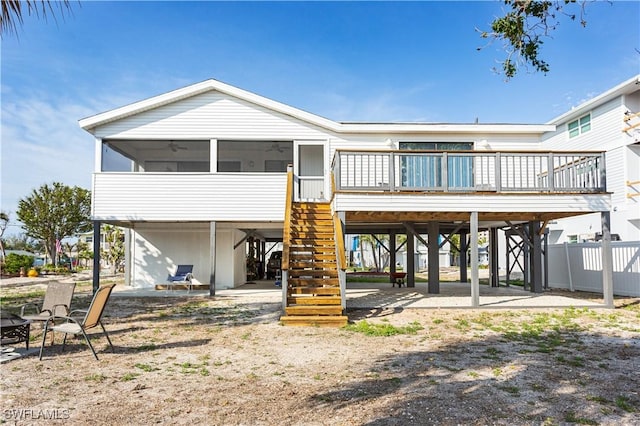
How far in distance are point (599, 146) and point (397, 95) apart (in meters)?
9.02

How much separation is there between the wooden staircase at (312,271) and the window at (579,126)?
→ 14.3m

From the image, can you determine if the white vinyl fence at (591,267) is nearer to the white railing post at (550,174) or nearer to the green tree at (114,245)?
the white railing post at (550,174)

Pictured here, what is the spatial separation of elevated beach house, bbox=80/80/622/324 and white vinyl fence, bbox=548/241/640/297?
2.05 m

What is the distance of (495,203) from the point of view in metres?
11.0

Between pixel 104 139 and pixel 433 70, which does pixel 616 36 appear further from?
pixel 104 139

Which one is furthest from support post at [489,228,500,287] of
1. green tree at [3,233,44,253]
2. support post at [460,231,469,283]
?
green tree at [3,233,44,253]

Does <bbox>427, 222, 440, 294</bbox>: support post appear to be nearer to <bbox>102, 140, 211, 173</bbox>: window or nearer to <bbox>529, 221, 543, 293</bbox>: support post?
<bbox>529, 221, 543, 293</bbox>: support post

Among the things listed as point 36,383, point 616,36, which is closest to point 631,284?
point 616,36

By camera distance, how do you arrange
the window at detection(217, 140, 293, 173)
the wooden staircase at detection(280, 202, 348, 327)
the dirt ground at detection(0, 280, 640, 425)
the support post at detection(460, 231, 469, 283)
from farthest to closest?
1. the support post at detection(460, 231, 469, 283)
2. the window at detection(217, 140, 293, 173)
3. the wooden staircase at detection(280, 202, 348, 327)
4. the dirt ground at detection(0, 280, 640, 425)

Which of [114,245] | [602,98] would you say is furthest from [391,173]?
[114,245]

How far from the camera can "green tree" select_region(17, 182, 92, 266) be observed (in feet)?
119

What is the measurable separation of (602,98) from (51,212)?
124 ft

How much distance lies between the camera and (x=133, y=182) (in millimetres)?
14672

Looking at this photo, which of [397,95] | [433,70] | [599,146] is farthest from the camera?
[397,95]
